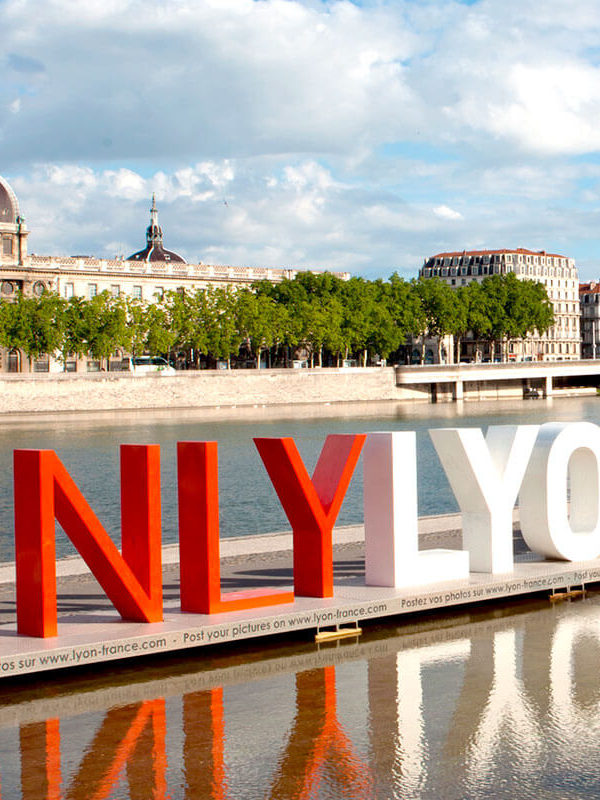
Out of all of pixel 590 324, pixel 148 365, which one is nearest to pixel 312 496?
pixel 148 365

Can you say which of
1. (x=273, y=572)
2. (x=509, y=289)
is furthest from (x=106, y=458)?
(x=509, y=289)

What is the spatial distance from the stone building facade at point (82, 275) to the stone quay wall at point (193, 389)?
13.4 meters

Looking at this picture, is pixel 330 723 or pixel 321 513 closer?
pixel 330 723

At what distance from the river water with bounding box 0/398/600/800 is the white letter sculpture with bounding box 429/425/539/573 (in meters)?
0.64

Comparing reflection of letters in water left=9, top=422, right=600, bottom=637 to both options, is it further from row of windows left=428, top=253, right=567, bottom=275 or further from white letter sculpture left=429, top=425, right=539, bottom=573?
row of windows left=428, top=253, right=567, bottom=275

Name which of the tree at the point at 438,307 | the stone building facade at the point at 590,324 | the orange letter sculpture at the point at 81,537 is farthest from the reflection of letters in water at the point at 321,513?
the stone building facade at the point at 590,324

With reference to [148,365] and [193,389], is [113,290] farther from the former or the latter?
[193,389]

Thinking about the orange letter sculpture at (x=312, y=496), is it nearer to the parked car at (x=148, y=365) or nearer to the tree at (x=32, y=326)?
the parked car at (x=148, y=365)

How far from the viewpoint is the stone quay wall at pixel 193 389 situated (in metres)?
79.9

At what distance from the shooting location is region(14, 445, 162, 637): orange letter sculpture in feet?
33.1

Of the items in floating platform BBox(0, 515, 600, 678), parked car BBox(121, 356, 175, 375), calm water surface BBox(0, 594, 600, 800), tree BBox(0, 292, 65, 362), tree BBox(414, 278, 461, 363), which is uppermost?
tree BBox(414, 278, 461, 363)

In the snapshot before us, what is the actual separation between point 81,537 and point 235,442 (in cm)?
4131

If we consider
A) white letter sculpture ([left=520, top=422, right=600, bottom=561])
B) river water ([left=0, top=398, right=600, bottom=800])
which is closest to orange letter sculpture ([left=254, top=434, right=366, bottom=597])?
river water ([left=0, top=398, right=600, bottom=800])

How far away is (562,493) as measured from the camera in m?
13.1
